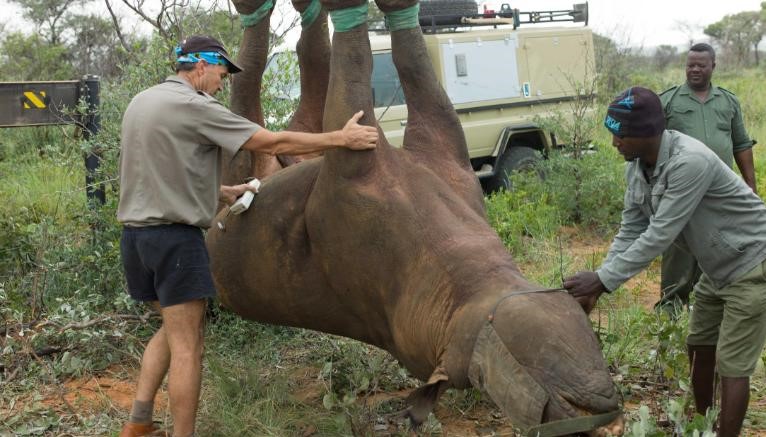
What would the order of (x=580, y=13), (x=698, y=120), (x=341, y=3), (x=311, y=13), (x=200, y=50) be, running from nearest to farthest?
(x=341, y=3), (x=200, y=50), (x=311, y=13), (x=698, y=120), (x=580, y=13)

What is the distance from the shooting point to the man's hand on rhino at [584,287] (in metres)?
3.76

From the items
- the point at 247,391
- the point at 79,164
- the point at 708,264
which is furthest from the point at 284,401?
the point at 79,164

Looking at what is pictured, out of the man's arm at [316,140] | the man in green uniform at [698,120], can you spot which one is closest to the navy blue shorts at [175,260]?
the man's arm at [316,140]

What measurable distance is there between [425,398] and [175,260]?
4.84ft

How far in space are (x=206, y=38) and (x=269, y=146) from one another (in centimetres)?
63

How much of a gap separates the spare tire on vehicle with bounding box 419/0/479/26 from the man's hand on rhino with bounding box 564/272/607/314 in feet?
25.0

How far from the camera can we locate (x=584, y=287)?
377 centimetres

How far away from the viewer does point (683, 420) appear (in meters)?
3.90

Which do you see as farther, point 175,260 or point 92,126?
point 92,126

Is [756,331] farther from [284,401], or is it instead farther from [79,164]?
[79,164]

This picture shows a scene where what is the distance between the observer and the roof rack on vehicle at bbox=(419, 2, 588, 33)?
1121 cm

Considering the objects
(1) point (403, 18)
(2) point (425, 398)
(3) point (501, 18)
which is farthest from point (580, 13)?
(2) point (425, 398)

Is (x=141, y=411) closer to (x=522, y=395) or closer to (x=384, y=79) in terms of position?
(x=522, y=395)

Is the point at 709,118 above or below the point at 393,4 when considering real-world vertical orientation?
below
